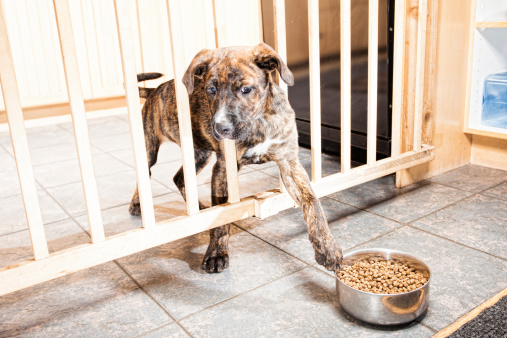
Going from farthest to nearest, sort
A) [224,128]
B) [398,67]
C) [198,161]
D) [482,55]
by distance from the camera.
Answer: [482,55]
[198,161]
[398,67]
[224,128]

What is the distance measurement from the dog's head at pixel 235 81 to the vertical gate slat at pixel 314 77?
1.33 ft

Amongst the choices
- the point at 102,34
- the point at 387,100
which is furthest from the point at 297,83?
the point at 102,34

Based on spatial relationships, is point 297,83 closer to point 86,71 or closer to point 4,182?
point 4,182

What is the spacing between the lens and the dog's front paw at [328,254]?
6.06 feet

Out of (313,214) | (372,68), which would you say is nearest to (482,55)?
(372,68)

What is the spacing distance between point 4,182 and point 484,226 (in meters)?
3.02

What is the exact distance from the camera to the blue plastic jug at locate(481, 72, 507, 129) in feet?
10.1

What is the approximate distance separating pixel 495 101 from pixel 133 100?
238 cm

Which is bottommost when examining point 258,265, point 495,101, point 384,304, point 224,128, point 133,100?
point 258,265

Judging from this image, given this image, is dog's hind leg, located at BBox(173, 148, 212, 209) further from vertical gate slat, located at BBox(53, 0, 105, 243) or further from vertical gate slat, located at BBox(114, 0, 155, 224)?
vertical gate slat, located at BBox(53, 0, 105, 243)

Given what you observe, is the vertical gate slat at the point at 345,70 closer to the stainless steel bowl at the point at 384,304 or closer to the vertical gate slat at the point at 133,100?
the stainless steel bowl at the point at 384,304

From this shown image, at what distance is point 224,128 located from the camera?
67.1 inches

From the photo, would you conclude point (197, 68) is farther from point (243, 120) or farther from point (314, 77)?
point (314, 77)

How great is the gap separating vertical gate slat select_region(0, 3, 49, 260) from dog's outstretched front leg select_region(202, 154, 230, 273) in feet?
2.22
